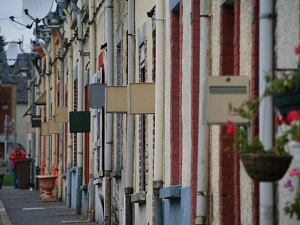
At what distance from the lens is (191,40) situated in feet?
45.5

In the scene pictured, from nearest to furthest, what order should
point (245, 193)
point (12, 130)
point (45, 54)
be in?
point (245, 193), point (45, 54), point (12, 130)

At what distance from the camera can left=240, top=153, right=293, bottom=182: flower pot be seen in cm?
809

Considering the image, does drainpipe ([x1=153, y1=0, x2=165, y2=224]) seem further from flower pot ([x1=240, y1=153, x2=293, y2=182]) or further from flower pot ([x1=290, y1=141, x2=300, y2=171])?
flower pot ([x1=290, y1=141, x2=300, y2=171])

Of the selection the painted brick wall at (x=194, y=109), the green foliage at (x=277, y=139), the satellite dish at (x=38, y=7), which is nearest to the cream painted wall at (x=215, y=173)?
the painted brick wall at (x=194, y=109)

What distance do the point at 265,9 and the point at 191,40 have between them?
4.36m

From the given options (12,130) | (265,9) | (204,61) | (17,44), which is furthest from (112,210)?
(12,130)

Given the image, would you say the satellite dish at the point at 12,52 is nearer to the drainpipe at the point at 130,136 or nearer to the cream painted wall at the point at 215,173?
the drainpipe at the point at 130,136

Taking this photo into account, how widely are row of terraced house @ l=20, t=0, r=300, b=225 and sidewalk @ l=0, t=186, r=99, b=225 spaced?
604 mm

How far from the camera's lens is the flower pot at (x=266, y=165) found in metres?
8.09

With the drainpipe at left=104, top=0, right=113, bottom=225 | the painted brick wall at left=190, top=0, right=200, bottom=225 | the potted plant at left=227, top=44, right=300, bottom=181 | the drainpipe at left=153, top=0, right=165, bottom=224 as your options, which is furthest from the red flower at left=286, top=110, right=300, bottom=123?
the drainpipe at left=104, top=0, right=113, bottom=225

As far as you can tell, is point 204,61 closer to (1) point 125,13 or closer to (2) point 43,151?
(1) point 125,13

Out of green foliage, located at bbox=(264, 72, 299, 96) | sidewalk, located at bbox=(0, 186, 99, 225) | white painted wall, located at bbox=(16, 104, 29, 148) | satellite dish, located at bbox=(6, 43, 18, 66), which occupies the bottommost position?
sidewalk, located at bbox=(0, 186, 99, 225)

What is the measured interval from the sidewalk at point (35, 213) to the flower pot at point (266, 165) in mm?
15433

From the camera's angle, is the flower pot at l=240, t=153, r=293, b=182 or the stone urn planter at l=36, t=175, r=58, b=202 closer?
the flower pot at l=240, t=153, r=293, b=182
